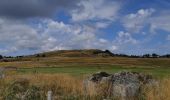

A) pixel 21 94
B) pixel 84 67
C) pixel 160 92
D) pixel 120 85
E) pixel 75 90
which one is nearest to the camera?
pixel 160 92

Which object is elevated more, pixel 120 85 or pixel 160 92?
pixel 120 85

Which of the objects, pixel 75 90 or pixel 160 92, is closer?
pixel 160 92

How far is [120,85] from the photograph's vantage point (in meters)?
19.2

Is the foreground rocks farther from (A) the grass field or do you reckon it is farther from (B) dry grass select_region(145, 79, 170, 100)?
(A) the grass field

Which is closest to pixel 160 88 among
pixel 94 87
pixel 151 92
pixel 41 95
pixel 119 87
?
pixel 151 92

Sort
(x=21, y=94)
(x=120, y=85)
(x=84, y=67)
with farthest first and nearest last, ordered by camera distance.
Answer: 1. (x=84, y=67)
2. (x=21, y=94)
3. (x=120, y=85)

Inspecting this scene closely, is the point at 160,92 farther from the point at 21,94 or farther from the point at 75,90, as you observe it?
the point at 21,94

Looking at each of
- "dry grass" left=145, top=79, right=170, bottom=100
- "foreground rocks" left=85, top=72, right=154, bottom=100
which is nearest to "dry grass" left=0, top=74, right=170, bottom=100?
"dry grass" left=145, top=79, right=170, bottom=100

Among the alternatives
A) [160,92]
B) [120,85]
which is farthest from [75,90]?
[160,92]

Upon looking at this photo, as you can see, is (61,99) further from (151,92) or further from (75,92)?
(151,92)

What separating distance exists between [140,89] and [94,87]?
2.16 meters

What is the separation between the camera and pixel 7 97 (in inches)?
734

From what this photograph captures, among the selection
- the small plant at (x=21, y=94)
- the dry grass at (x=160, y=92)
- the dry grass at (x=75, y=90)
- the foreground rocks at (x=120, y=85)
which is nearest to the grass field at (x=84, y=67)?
the dry grass at (x=75, y=90)

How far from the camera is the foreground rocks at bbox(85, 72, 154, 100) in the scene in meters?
18.6
